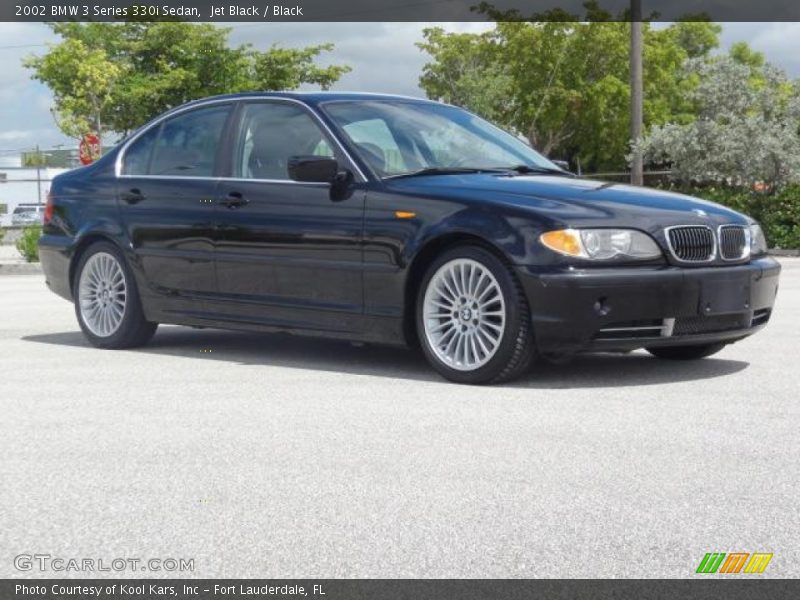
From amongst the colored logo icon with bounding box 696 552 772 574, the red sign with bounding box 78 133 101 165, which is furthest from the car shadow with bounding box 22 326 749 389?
the red sign with bounding box 78 133 101 165

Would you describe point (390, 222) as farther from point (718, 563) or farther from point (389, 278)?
point (718, 563)

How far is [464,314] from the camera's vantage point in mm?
7941

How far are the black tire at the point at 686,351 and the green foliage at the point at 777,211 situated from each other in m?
18.3

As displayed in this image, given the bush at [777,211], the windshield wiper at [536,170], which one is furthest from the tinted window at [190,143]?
the bush at [777,211]

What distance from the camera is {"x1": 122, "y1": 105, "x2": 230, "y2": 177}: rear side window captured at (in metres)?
9.53

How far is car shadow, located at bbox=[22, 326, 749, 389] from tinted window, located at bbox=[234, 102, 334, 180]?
1.21 metres

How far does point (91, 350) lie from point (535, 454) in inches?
194

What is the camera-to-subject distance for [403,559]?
4391 millimetres

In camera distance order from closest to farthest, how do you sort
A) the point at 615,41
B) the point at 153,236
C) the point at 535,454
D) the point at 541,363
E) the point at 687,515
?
the point at 687,515 → the point at 535,454 → the point at 541,363 → the point at 153,236 → the point at 615,41

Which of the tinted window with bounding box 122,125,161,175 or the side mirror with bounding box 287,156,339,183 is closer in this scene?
the side mirror with bounding box 287,156,339,183

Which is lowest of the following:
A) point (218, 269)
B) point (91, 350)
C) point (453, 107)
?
point (91, 350)

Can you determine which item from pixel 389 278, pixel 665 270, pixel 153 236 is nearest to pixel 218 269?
pixel 153 236

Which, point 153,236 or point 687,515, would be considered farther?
point 153,236
